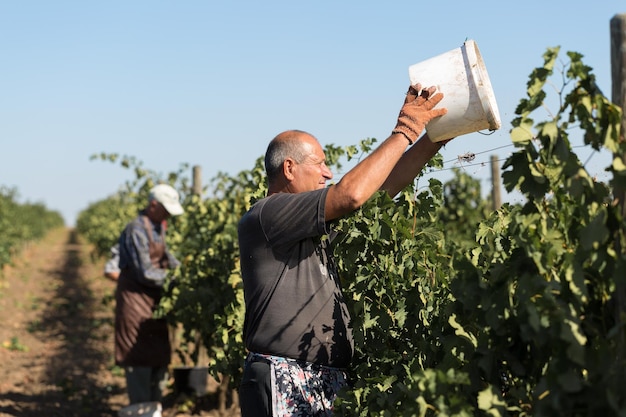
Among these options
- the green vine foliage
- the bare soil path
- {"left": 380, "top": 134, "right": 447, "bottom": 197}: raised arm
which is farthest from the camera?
the bare soil path

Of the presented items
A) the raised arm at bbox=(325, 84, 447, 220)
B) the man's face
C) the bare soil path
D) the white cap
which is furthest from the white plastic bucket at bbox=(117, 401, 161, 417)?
the raised arm at bbox=(325, 84, 447, 220)

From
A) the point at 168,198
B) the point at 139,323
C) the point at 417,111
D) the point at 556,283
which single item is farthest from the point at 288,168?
the point at 139,323

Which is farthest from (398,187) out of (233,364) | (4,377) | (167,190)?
(4,377)

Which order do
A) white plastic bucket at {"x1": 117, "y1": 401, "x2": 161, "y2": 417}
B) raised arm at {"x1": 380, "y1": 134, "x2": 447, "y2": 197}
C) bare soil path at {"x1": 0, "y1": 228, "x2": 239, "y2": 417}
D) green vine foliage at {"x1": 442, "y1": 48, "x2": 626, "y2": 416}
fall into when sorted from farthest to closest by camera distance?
bare soil path at {"x1": 0, "y1": 228, "x2": 239, "y2": 417}, white plastic bucket at {"x1": 117, "y1": 401, "x2": 161, "y2": 417}, raised arm at {"x1": 380, "y1": 134, "x2": 447, "y2": 197}, green vine foliage at {"x1": 442, "y1": 48, "x2": 626, "y2": 416}

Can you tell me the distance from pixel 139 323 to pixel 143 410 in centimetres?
77

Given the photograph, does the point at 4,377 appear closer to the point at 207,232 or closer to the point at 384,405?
the point at 207,232

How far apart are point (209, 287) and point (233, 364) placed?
174 centimetres

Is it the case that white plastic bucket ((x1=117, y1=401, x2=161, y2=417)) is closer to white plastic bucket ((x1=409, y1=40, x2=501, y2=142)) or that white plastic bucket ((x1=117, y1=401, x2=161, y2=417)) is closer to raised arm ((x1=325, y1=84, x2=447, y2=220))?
raised arm ((x1=325, y1=84, x2=447, y2=220))

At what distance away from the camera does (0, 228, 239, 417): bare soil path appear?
25.3 feet

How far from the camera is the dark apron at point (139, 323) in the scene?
6.48m

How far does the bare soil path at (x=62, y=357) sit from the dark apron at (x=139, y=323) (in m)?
0.88

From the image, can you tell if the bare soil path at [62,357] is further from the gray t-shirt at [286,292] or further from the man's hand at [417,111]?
the man's hand at [417,111]

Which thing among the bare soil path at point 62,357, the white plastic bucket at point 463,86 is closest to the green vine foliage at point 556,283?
the white plastic bucket at point 463,86

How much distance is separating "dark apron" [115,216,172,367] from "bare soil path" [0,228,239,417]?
0.88 m
